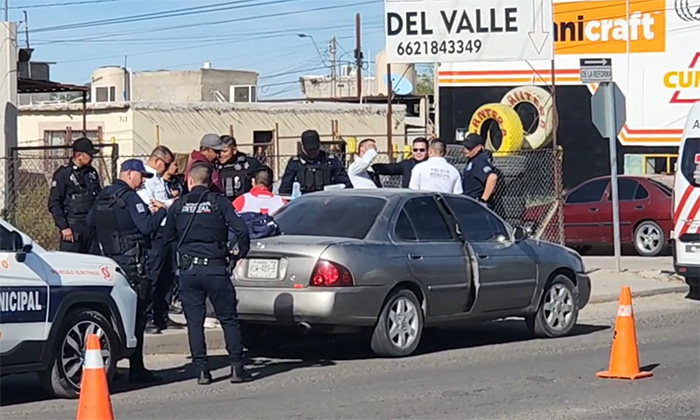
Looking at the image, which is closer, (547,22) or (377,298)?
(377,298)

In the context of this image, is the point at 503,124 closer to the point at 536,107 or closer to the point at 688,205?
the point at 536,107

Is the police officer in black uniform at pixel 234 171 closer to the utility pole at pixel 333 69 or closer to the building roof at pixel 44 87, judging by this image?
the building roof at pixel 44 87

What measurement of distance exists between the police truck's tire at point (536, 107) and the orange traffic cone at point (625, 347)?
2066 cm

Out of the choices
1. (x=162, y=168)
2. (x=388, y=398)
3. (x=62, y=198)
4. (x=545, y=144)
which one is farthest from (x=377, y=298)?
(x=545, y=144)

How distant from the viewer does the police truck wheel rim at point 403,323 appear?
11.3m

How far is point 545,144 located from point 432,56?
10.5 m

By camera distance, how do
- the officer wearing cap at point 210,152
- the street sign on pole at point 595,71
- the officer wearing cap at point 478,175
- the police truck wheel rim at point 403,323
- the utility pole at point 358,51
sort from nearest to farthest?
the police truck wheel rim at point 403,323, the officer wearing cap at point 210,152, the officer wearing cap at point 478,175, the street sign on pole at point 595,71, the utility pole at point 358,51

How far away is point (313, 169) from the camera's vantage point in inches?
566

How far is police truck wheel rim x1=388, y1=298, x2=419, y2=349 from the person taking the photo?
446 inches

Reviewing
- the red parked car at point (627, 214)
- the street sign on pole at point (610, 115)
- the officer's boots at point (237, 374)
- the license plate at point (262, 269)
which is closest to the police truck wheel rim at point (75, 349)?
the officer's boots at point (237, 374)

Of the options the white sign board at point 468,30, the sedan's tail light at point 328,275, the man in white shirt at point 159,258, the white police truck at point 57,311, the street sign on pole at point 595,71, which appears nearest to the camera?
the white police truck at point 57,311

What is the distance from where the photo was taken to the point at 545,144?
31812 millimetres

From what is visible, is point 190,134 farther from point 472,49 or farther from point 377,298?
point 377,298

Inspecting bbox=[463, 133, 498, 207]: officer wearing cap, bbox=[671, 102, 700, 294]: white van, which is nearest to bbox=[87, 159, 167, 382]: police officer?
bbox=[463, 133, 498, 207]: officer wearing cap
